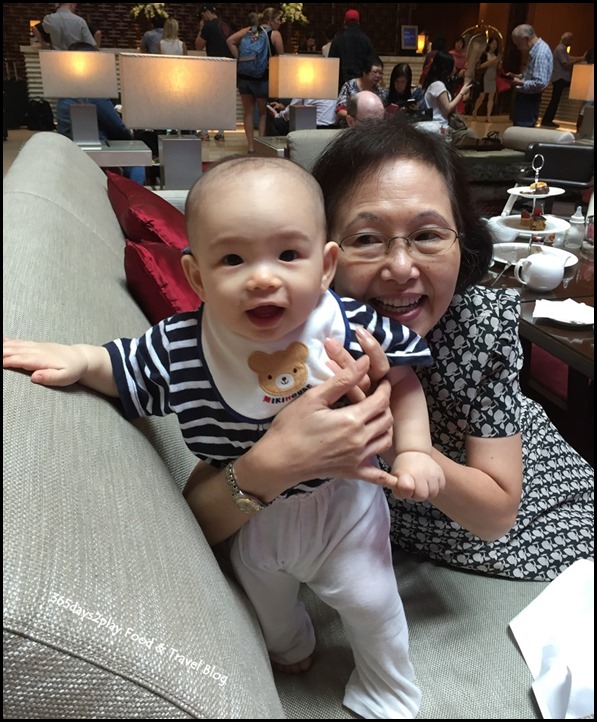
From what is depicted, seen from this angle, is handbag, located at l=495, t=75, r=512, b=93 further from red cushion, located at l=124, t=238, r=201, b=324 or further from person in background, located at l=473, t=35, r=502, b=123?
red cushion, located at l=124, t=238, r=201, b=324

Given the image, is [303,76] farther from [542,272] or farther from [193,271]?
[193,271]

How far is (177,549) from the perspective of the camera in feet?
2.21

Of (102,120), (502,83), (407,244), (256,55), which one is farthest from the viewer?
(502,83)

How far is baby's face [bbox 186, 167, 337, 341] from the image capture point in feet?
2.46

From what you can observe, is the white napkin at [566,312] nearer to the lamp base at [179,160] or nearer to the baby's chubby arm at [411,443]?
the baby's chubby arm at [411,443]

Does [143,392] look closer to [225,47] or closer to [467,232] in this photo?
[467,232]

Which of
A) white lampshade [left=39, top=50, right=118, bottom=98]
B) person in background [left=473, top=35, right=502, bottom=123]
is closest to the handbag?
person in background [left=473, top=35, right=502, bottom=123]

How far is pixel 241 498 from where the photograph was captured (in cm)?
83

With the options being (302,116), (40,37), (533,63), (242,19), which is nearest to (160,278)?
(302,116)

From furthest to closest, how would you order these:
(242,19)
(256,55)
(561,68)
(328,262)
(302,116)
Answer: (242,19), (561,68), (256,55), (302,116), (328,262)

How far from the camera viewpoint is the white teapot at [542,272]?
200 centimetres

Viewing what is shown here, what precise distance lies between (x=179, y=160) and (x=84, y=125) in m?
1.12

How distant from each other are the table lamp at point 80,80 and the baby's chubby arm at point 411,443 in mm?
3609

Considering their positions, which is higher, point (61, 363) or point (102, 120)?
point (102, 120)
